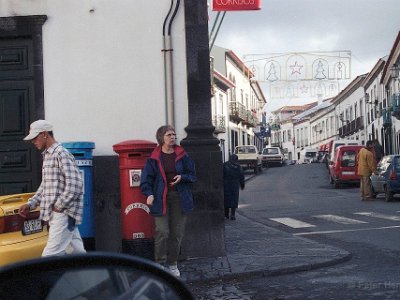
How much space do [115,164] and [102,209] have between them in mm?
608

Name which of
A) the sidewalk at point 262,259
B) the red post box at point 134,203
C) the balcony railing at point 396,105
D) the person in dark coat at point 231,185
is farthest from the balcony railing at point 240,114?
the red post box at point 134,203

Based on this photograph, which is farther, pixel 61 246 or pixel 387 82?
pixel 387 82

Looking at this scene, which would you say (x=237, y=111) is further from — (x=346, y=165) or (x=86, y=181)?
(x=86, y=181)

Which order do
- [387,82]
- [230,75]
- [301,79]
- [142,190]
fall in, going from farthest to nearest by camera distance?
[230,75], [387,82], [301,79], [142,190]

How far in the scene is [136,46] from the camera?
350 inches

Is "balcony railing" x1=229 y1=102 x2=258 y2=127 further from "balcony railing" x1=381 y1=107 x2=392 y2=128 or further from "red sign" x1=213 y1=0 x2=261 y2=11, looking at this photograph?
"red sign" x1=213 y1=0 x2=261 y2=11

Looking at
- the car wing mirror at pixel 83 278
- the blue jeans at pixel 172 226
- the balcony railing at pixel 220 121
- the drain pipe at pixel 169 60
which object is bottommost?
the blue jeans at pixel 172 226

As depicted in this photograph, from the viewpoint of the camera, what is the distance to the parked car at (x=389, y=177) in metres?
19.4

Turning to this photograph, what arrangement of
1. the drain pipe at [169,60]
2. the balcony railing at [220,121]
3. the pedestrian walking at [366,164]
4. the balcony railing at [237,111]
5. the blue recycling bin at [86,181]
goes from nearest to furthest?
the blue recycling bin at [86,181] → the drain pipe at [169,60] → the pedestrian walking at [366,164] → the balcony railing at [220,121] → the balcony railing at [237,111]

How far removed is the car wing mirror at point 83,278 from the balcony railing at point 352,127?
192 ft

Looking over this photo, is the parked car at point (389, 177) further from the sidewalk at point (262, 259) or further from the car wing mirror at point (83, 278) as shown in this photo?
the car wing mirror at point (83, 278)

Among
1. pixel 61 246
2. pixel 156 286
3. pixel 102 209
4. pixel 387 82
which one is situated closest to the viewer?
pixel 156 286

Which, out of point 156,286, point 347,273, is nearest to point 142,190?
point 347,273

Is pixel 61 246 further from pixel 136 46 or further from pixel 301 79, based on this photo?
pixel 301 79
